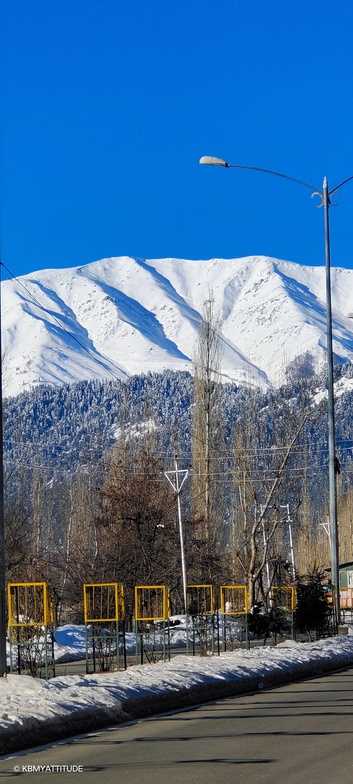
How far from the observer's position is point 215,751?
1088 centimetres

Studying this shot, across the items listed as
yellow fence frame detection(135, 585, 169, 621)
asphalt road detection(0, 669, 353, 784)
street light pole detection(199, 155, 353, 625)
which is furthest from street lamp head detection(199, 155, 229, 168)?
asphalt road detection(0, 669, 353, 784)

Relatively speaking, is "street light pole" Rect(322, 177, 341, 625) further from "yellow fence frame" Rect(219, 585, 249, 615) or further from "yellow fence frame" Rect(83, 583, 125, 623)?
"yellow fence frame" Rect(83, 583, 125, 623)

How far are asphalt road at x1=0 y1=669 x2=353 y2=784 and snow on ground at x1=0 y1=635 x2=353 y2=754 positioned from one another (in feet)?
1.15

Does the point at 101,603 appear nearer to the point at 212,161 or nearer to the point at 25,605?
the point at 25,605

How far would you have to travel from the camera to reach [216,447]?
69.5m

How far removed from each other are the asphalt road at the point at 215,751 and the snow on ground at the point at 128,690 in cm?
35

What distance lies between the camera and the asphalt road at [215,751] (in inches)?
373

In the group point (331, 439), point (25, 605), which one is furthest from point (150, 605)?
point (25, 605)

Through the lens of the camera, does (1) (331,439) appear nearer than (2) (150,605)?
No

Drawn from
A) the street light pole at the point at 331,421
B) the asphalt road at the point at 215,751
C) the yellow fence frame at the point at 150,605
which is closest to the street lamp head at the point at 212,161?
the street light pole at the point at 331,421

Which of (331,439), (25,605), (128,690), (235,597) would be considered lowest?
(128,690)

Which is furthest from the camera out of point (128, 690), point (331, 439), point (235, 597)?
point (235, 597)

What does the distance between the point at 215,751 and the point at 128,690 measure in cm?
427

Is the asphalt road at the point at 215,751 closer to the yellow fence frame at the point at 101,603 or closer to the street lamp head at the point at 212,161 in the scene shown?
the yellow fence frame at the point at 101,603
